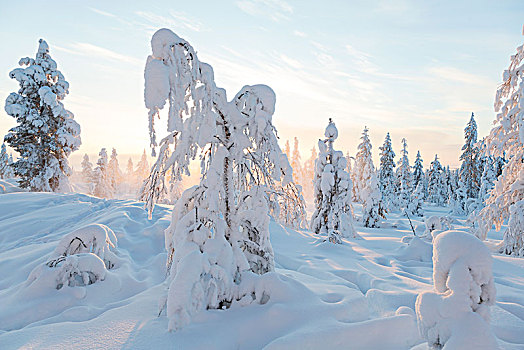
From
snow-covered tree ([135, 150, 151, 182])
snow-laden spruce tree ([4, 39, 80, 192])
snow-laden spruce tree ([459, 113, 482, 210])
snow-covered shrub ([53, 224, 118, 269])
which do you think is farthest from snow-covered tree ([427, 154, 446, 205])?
snow-covered tree ([135, 150, 151, 182])

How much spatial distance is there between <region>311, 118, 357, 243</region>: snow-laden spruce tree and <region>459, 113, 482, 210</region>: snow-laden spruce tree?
30.2m

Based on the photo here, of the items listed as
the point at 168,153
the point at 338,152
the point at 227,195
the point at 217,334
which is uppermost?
the point at 338,152

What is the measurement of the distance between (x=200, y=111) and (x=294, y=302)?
2767 millimetres

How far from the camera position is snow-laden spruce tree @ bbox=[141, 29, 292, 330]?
130 inches

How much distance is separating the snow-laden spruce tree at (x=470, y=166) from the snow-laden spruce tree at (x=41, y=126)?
42092 millimetres

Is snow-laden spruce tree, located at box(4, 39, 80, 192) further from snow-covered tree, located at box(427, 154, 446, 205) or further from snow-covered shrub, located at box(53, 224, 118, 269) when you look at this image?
snow-covered tree, located at box(427, 154, 446, 205)

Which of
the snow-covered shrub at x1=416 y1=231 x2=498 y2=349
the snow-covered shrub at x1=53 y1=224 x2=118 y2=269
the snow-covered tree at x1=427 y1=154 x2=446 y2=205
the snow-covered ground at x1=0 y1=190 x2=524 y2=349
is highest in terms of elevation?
the snow-covered tree at x1=427 y1=154 x2=446 y2=205

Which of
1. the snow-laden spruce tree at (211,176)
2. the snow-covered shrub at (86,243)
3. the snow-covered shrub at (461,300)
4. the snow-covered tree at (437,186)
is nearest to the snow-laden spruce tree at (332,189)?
the snow-laden spruce tree at (211,176)

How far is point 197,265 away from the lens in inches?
132

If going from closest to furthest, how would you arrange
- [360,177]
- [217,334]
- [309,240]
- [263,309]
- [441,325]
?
1. [441,325]
2. [217,334]
3. [263,309]
4. [309,240]
5. [360,177]

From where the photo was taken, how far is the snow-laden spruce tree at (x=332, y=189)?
13.9 metres

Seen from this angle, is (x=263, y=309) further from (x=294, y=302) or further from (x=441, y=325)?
(x=441, y=325)

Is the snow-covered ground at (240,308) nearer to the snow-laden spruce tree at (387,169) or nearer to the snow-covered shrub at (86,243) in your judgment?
the snow-covered shrub at (86,243)

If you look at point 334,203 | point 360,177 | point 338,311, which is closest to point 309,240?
point 334,203
